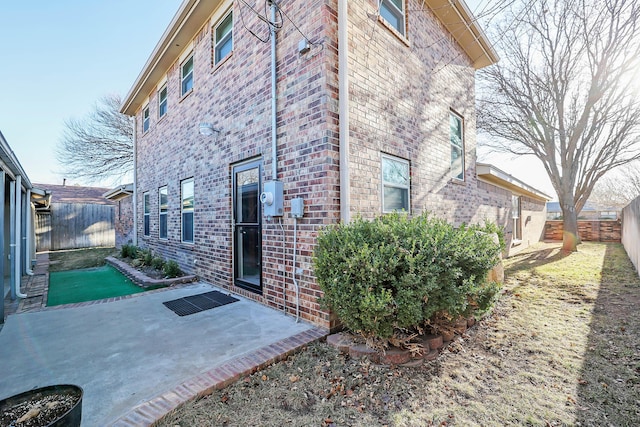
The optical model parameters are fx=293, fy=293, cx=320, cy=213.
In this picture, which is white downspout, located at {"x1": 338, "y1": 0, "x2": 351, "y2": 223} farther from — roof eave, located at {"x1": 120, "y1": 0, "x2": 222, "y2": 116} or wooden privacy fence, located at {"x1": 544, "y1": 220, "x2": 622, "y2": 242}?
wooden privacy fence, located at {"x1": 544, "y1": 220, "x2": 622, "y2": 242}

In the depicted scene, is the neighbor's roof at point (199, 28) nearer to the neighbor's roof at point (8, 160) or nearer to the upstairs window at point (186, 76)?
the upstairs window at point (186, 76)

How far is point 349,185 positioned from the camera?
3.77m

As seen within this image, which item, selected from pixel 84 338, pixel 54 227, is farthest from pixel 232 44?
pixel 54 227

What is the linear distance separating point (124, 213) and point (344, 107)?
12684mm

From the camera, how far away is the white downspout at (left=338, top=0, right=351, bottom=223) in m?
3.73

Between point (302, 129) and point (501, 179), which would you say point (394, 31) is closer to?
point (302, 129)

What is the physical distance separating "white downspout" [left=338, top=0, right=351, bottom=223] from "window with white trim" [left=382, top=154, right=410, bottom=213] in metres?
1.02

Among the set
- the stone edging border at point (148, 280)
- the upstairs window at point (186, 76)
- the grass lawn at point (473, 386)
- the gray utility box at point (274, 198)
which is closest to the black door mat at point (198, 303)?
the stone edging border at point (148, 280)

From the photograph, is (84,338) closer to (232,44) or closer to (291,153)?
(291,153)

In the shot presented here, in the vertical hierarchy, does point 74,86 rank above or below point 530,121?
above

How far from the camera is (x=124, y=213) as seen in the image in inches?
503

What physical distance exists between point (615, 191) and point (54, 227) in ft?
142

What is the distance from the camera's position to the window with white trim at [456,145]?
22.9ft

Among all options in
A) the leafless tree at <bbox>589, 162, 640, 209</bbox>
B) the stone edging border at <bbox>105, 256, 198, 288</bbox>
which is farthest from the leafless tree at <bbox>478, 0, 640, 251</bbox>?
the leafless tree at <bbox>589, 162, 640, 209</bbox>
